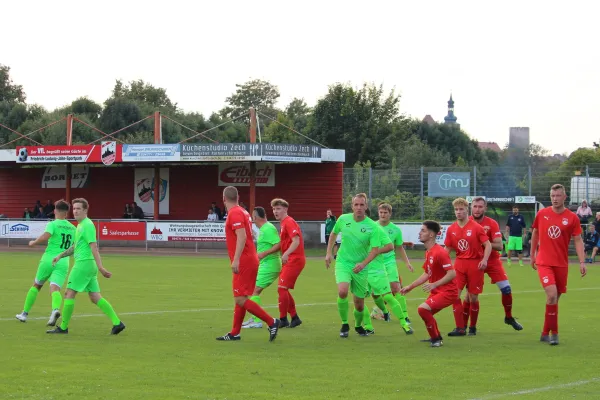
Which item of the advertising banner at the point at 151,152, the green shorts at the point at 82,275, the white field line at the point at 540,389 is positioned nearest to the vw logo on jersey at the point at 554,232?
the white field line at the point at 540,389

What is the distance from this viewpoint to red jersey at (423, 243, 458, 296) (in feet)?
37.7

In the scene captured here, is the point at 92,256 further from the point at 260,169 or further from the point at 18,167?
the point at 18,167

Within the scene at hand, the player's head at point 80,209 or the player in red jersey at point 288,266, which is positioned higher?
the player's head at point 80,209

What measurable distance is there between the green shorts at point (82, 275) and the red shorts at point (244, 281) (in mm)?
2191

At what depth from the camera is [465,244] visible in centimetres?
1271

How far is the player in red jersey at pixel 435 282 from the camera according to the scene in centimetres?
1135

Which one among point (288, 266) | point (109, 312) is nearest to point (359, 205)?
point (288, 266)

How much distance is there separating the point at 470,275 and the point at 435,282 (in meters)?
1.31

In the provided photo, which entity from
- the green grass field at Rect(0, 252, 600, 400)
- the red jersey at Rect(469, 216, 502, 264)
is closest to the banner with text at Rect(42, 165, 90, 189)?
the green grass field at Rect(0, 252, 600, 400)

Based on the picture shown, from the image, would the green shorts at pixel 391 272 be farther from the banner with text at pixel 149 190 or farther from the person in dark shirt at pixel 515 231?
the banner with text at pixel 149 190

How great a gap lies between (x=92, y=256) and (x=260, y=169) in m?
31.6

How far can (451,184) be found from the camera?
39.4m

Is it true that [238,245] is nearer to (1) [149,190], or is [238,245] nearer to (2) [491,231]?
(2) [491,231]

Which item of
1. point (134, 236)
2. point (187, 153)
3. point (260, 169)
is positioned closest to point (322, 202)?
point (260, 169)
